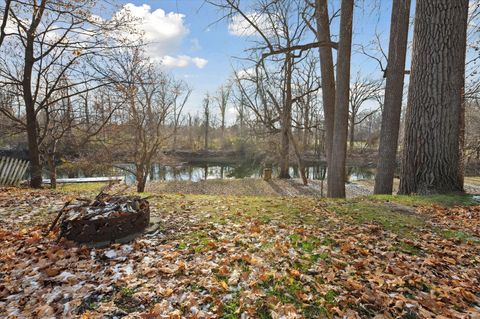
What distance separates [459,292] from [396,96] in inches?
197

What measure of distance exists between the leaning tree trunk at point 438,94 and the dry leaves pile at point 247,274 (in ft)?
6.06

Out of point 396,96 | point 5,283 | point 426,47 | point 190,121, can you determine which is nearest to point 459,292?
point 5,283

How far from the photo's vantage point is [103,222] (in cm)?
A: 285

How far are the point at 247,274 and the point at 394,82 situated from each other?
5.78 m

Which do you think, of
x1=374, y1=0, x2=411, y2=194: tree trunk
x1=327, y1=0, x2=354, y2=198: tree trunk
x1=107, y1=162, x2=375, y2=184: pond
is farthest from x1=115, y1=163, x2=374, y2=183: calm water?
x1=374, y1=0, x2=411, y2=194: tree trunk

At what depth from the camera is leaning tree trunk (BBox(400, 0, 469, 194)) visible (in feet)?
15.0

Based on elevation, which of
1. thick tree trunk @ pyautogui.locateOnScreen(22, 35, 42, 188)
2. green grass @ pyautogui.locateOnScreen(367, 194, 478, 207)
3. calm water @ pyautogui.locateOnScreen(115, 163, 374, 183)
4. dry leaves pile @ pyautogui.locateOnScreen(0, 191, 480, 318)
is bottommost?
calm water @ pyautogui.locateOnScreen(115, 163, 374, 183)

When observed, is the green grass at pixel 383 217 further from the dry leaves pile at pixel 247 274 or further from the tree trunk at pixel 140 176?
the tree trunk at pixel 140 176

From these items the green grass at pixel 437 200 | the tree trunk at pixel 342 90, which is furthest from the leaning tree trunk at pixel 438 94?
the tree trunk at pixel 342 90

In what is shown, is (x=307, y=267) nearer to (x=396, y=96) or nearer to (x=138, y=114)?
(x=396, y=96)

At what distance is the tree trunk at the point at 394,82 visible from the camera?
5848mm

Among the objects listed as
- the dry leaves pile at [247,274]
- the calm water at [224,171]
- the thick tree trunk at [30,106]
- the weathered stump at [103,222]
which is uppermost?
the thick tree trunk at [30,106]

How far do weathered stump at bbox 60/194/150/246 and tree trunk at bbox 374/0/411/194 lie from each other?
5.53 metres

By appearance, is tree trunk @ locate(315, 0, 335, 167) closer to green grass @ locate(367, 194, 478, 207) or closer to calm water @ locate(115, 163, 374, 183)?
green grass @ locate(367, 194, 478, 207)
